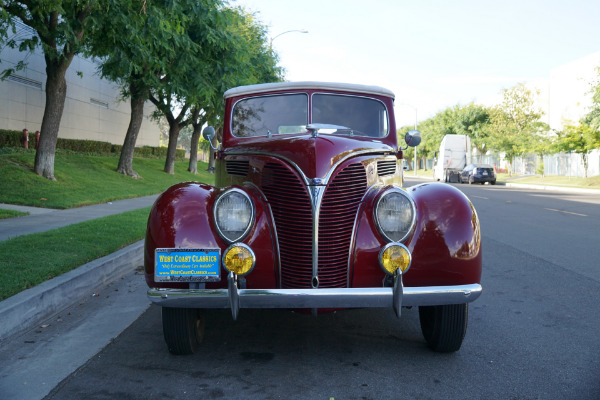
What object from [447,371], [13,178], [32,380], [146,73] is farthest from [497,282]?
[146,73]

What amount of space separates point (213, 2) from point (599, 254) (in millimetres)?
13786

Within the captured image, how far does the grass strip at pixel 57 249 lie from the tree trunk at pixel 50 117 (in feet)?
25.9

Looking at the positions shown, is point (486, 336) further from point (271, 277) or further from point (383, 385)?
point (271, 277)

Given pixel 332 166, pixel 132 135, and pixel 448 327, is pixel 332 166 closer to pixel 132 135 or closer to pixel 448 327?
pixel 448 327

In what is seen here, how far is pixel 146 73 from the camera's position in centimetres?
2098

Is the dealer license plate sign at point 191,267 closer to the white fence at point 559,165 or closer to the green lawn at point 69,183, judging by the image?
the green lawn at point 69,183

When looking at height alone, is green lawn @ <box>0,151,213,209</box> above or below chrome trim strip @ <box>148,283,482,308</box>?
above

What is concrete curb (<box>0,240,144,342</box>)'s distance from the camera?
14.3 feet

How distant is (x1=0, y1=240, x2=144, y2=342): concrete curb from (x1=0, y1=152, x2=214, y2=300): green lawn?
0.16m

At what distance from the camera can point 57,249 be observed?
22.5 feet

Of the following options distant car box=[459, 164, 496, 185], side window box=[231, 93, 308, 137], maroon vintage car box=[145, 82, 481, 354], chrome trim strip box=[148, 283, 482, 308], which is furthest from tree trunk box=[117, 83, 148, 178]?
distant car box=[459, 164, 496, 185]

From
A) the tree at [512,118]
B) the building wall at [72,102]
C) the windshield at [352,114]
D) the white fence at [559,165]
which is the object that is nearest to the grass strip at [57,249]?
the windshield at [352,114]

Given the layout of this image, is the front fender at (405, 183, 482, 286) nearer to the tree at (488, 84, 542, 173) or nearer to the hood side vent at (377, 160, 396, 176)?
the hood side vent at (377, 160, 396, 176)

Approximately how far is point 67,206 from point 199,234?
34.7 feet
